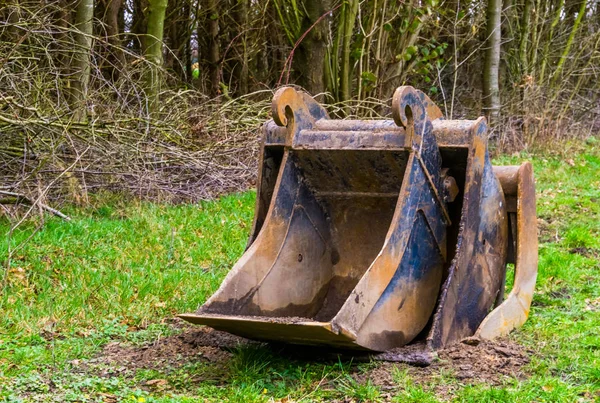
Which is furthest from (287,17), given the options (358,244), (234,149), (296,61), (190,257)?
(358,244)

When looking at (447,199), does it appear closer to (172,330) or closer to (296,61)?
(172,330)

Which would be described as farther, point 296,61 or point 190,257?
point 296,61

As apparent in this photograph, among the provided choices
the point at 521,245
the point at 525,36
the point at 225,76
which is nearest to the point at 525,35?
the point at 525,36

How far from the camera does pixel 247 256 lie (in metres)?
4.62

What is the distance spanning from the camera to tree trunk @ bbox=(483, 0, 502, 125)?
1440cm

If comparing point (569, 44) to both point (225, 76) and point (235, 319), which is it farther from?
point (235, 319)

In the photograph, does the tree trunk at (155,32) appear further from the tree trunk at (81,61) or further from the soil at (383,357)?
the soil at (383,357)

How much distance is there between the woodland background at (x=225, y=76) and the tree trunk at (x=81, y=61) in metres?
0.02

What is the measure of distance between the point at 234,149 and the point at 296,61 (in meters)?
2.76

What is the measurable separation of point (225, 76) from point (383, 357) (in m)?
11.7

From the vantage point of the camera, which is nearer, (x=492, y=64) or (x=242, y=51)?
(x=242, y=51)

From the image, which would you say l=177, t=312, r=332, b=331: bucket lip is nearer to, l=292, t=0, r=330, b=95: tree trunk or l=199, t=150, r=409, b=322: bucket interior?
l=199, t=150, r=409, b=322: bucket interior

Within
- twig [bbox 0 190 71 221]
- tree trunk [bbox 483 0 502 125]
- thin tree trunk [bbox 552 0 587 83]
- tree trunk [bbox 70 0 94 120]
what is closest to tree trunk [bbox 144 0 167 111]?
tree trunk [bbox 70 0 94 120]

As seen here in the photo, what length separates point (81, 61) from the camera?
884cm
